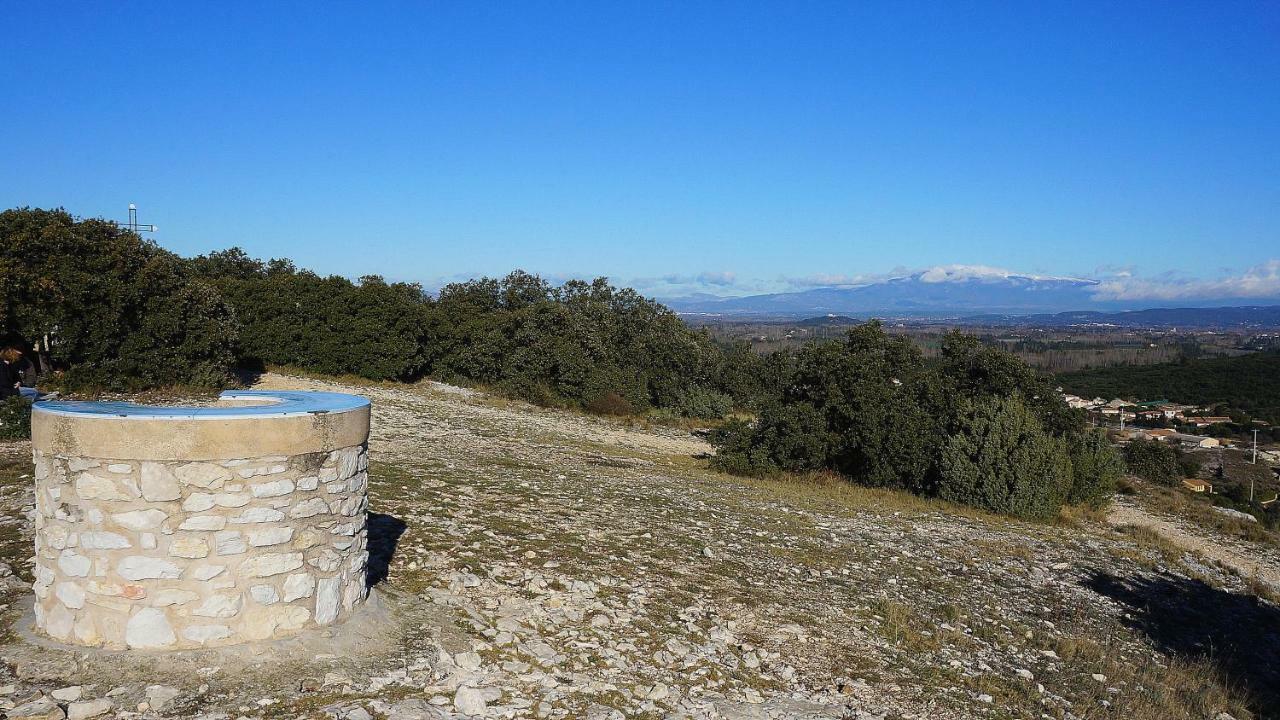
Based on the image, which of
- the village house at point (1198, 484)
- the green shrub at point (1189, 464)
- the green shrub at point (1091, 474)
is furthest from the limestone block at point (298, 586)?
the green shrub at point (1189, 464)

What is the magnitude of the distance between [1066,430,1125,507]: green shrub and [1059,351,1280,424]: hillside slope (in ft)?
245

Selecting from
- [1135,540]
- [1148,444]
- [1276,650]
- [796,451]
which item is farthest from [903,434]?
[1148,444]

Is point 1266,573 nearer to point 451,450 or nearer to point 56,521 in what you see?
point 451,450

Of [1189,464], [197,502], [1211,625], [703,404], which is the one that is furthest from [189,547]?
[1189,464]

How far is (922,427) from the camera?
65.9 feet

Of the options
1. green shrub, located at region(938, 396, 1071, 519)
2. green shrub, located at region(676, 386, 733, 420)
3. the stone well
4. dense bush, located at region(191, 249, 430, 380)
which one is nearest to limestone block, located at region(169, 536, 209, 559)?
the stone well

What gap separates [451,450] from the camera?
714 inches

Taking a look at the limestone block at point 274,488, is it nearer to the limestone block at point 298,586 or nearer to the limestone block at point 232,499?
the limestone block at point 232,499

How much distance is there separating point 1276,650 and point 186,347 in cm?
2502

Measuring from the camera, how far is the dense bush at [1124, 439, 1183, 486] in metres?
36.2

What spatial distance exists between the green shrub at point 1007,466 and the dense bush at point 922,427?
0.02 meters

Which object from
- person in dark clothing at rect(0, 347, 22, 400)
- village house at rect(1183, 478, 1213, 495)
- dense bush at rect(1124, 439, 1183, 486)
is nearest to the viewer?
person in dark clothing at rect(0, 347, 22, 400)

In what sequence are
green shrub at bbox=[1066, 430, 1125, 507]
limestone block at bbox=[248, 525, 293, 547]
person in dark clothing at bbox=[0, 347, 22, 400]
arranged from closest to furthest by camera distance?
limestone block at bbox=[248, 525, 293, 547] → person in dark clothing at bbox=[0, 347, 22, 400] → green shrub at bbox=[1066, 430, 1125, 507]

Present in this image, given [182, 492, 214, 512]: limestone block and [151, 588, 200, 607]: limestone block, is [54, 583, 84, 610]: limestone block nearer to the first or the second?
[151, 588, 200, 607]: limestone block
